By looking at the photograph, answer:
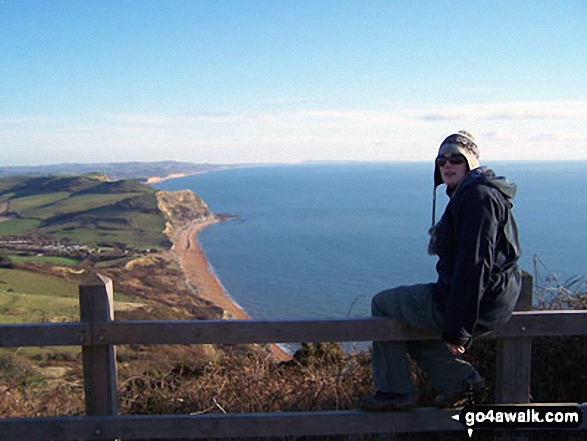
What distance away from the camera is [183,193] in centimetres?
12650

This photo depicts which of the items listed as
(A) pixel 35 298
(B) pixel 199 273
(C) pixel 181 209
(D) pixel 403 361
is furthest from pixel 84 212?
(D) pixel 403 361

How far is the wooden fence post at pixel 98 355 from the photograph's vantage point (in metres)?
3.29

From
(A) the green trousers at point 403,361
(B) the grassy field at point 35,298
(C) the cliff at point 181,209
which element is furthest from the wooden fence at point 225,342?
(C) the cliff at point 181,209

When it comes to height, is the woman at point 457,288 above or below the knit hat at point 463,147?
below

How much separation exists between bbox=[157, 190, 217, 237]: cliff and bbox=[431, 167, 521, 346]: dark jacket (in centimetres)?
10504

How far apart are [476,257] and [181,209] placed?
120115 millimetres

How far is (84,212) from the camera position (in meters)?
102

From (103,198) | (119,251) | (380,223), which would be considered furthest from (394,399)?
(103,198)

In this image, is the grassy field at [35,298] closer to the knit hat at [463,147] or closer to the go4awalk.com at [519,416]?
the go4awalk.com at [519,416]

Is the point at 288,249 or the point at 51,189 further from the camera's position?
the point at 51,189

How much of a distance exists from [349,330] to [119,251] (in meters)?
74.7

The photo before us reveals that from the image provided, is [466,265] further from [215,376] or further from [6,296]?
[6,296]

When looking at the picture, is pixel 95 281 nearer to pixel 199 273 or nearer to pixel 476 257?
pixel 476 257

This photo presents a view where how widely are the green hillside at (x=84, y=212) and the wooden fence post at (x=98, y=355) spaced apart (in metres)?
78.1
